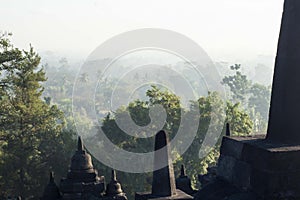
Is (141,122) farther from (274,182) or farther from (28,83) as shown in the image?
(274,182)

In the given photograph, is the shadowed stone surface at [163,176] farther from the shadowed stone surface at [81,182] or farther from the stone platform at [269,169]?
the shadowed stone surface at [81,182]

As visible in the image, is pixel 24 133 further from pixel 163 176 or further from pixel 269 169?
pixel 269 169

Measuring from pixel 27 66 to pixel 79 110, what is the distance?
5068 inches

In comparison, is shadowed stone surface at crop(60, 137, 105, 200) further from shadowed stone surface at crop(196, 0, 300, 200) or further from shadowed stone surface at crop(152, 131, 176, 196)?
shadowed stone surface at crop(196, 0, 300, 200)

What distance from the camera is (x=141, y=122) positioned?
97.5 feet

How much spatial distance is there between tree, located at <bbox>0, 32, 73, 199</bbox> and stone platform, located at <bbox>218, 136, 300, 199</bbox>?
817 inches

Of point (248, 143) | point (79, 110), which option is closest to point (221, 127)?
point (248, 143)

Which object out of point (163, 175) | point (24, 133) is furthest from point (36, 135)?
point (163, 175)

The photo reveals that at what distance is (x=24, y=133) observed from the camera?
82.7ft

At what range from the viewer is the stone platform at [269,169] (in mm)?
4270

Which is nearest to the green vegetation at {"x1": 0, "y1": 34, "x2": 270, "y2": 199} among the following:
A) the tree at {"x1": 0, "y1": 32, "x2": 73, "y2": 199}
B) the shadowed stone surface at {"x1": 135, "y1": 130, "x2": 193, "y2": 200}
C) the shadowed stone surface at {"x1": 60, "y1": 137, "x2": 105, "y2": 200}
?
the tree at {"x1": 0, "y1": 32, "x2": 73, "y2": 199}

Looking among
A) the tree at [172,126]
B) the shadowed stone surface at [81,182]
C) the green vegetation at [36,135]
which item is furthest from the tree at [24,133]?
the shadowed stone surface at [81,182]

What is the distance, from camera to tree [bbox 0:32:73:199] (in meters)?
23.6

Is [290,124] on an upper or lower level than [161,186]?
upper
